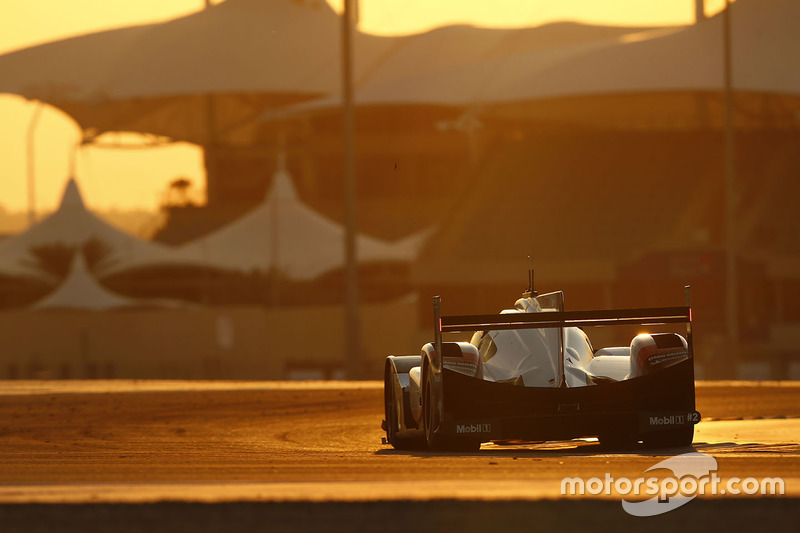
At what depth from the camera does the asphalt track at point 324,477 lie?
6926 millimetres

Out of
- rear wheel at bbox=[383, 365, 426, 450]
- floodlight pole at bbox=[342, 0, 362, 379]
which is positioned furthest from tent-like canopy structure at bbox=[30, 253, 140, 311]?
rear wheel at bbox=[383, 365, 426, 450]

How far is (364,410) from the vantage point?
21219mm

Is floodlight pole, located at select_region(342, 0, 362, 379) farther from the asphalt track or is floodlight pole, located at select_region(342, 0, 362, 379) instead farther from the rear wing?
the rear wing

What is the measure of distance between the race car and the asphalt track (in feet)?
0.79

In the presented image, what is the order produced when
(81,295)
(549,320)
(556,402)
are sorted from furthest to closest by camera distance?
(81,295)
(549,320)
(556,402)

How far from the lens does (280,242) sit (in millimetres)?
48625

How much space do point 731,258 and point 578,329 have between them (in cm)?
3063

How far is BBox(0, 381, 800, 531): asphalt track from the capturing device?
22.7ft

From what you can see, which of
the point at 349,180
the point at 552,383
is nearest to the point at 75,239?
the point at 349,180

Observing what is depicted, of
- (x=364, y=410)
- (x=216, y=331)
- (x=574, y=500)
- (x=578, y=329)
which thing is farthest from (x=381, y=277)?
(x=574, y=500)

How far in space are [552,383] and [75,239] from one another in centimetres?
3869

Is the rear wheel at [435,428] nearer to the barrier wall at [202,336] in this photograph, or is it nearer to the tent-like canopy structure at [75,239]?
the barrier wall at [202,336]

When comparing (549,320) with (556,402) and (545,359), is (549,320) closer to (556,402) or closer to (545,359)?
Answer: (545,359)

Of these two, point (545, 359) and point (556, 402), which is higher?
point (545, 359)
